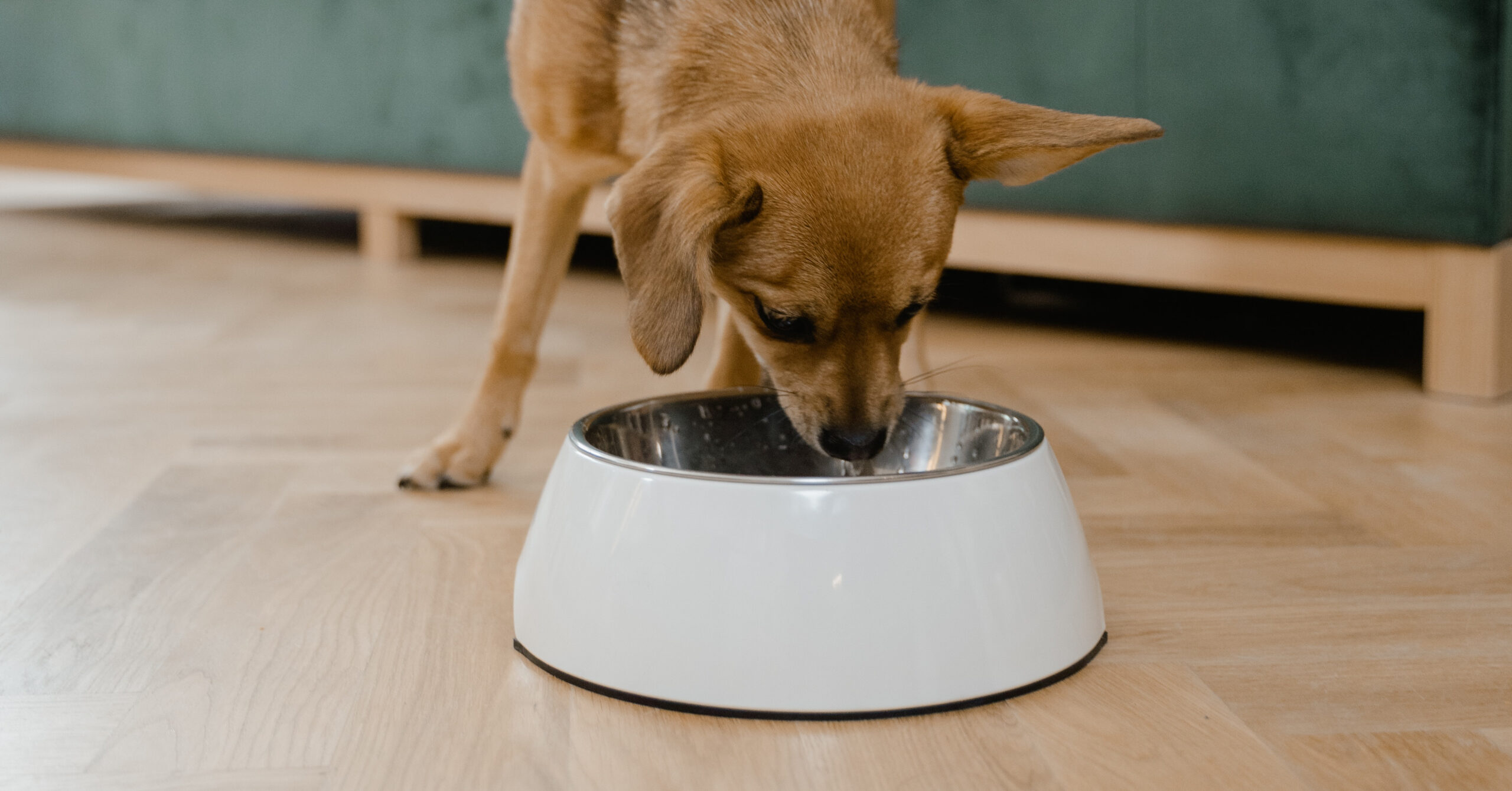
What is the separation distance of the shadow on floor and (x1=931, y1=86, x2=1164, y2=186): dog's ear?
114 cm

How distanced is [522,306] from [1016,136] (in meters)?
0.75

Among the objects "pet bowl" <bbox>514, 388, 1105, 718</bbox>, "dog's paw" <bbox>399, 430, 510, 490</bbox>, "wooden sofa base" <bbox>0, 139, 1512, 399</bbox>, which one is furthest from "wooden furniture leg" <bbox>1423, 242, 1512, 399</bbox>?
"dog's paw" <bbox>399, 430, 510, 490</bbox>

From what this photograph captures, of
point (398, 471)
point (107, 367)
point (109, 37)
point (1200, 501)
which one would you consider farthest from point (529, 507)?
point (109, 37)

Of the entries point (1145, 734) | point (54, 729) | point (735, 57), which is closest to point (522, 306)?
point (735, 57)

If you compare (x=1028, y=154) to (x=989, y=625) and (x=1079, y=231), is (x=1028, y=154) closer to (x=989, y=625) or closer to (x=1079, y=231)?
(x=989, y=625)

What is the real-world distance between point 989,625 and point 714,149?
575 mm

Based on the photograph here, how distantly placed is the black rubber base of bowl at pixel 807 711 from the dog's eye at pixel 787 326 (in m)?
0.46

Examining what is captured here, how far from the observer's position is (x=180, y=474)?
1.79m

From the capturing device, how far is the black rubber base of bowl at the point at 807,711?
1.04m

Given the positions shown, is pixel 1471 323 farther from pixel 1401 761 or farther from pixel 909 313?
pixel 1401 761

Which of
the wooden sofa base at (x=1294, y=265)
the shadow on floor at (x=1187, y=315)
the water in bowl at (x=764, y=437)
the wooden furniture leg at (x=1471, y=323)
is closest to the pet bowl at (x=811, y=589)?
the water in bowl at (x=764, y=437)

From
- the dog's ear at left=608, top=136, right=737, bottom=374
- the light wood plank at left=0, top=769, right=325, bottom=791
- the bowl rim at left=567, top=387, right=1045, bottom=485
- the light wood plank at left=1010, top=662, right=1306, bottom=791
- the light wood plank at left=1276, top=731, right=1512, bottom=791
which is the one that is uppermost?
the dog's ear at left=608, top=136, right=737, bottom=374

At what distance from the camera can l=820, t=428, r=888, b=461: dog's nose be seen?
4.59 feet

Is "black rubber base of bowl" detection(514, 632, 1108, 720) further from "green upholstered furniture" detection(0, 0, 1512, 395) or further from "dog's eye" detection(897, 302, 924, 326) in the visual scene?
"green upholstered furniture" detection(0, 0, 1512, 395)
